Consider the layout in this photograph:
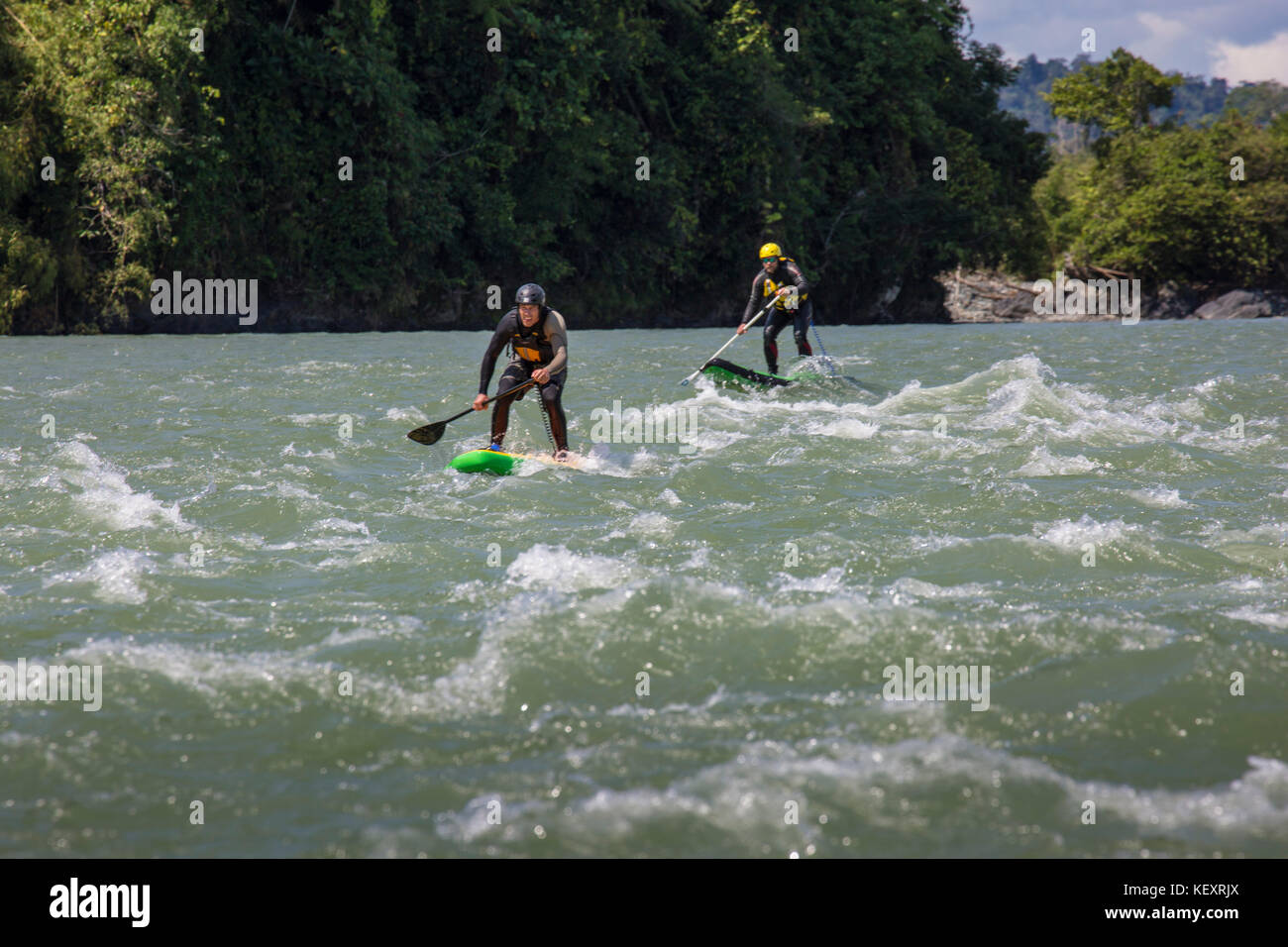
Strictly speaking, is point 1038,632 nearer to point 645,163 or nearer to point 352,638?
point 352,638

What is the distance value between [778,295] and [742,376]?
186 cm

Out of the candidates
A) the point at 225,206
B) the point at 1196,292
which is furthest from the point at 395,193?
the point at 1196,292

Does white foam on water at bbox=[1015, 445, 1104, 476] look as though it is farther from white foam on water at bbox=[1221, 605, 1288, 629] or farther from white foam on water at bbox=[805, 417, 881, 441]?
white foam on water at bbox=[1221, 605, 1288, 629]

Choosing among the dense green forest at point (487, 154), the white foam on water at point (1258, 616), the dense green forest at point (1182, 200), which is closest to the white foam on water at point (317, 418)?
the white foam on water at point (1258, 616)

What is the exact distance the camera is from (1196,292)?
43156 mm

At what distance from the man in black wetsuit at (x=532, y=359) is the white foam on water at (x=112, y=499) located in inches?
106

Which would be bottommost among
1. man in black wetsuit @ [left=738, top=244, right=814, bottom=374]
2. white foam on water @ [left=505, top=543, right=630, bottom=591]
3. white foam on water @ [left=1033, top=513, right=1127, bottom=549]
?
white foam on water @ [left=505, top=543, right=630, bottom=591]

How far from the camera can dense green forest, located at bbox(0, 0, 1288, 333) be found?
23609 mm

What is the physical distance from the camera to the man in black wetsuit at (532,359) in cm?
979

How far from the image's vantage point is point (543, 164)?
105 ft

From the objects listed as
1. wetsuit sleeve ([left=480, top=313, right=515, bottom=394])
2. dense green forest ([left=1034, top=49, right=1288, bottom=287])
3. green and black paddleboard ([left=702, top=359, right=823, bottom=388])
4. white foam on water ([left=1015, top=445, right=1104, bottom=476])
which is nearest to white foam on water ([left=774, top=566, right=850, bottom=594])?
white foam on water ([left=1015, top=445, right=1104, bottom=476])

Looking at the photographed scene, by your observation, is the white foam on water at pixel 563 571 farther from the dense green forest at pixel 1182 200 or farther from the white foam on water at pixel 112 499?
the dense green forest at pixel 1182 200

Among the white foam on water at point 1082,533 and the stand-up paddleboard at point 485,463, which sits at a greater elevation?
Result: the stand-up paddleboard at point 485,463

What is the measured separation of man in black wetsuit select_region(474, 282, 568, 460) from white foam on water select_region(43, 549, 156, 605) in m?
3.53
